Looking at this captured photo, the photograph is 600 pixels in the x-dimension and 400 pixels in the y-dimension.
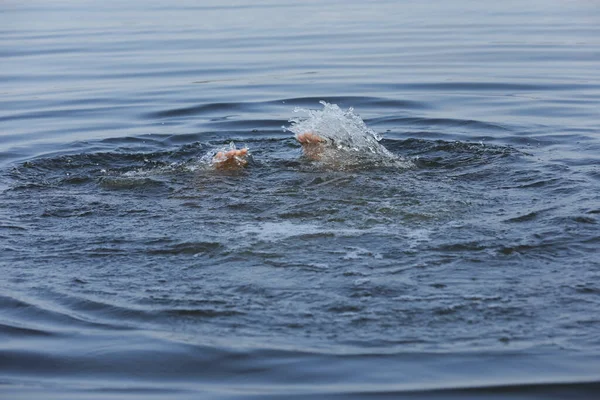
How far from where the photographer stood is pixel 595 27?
1927cm

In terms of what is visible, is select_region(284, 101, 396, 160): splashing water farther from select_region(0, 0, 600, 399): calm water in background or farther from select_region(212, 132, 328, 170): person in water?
select_region(0, 0, 600, 399): calm water in background

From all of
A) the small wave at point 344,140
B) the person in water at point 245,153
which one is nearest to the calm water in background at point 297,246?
the person in water at point 245,153

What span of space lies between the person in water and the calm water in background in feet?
0.56

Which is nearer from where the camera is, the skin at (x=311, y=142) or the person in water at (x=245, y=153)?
the person in water at (x=245, y=153)

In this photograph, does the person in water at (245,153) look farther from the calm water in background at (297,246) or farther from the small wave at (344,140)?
the calm water in background at (297,246)

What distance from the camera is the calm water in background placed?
4750 mm

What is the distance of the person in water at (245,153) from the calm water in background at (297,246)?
6.7 inches

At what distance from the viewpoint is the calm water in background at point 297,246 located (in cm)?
475

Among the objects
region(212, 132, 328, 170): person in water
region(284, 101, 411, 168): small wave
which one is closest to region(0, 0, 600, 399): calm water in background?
region(212, 132, 328, 170): person in water

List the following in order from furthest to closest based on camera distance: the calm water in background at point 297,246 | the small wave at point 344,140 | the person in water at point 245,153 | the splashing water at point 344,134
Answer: the splashing water at point 344,134
the small wave at point 344,140
the person in water at point 245,153
the calm water in background at point 297,246

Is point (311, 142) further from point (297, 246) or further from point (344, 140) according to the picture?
point (297, 246)

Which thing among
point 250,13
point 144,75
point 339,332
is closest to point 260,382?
point 339,332

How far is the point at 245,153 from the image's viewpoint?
855 centimetres

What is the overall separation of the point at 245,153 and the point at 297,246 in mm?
2543
